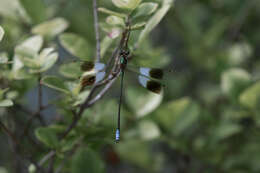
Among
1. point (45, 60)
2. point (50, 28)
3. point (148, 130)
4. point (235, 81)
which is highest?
point (50, 28)

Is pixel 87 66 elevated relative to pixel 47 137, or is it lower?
elevated

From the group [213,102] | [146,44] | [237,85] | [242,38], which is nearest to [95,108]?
[146,44]

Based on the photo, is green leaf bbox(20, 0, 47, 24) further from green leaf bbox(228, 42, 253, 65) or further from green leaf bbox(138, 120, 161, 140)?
green leaf bbox(228, 42, 253, 65)

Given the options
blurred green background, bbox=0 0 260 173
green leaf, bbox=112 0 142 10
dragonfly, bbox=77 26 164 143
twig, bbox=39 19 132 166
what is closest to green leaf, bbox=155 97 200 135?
blurred green background, bbox=0 0 260 173

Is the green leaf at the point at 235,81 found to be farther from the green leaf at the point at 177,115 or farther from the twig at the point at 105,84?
the twig at the point at 105,84

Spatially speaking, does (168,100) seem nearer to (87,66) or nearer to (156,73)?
(156,73)

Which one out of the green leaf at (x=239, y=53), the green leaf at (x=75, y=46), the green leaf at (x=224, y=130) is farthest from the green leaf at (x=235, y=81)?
the green leaf at (x=75, y=46)

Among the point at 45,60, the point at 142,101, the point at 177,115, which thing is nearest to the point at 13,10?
the point at 45,60
